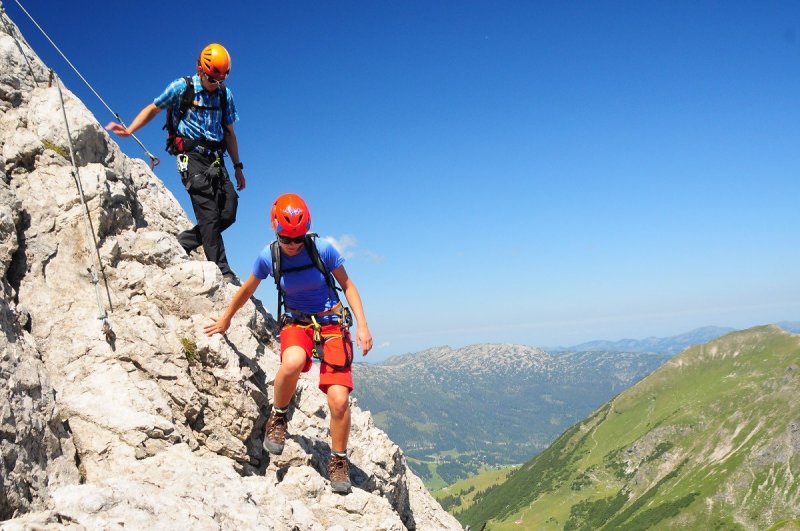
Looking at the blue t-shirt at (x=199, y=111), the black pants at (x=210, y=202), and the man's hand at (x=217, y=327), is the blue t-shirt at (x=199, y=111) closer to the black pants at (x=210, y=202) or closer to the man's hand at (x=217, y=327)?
the black pants at (x=210, y=202)

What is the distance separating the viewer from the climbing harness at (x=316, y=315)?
34.5 ft

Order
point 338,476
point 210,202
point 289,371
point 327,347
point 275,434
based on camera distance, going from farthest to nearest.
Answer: point 210,202 < point 338,476 < point 275,434 < point 327,347 < point 289,371

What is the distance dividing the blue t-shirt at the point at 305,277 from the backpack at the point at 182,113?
5.26 meters

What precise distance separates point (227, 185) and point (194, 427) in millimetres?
7025

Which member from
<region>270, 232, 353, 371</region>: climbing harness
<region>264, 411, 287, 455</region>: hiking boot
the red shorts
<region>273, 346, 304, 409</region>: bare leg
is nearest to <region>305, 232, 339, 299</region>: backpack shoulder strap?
<region>270, 232, 353, 371</region>: climbing harness

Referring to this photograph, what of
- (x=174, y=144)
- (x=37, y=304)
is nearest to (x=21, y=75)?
(x=174, y=144)

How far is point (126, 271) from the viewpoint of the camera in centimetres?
1197

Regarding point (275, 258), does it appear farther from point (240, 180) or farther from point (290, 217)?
point (240, 180)

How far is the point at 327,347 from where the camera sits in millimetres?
10797

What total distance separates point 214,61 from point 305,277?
19.4 feet

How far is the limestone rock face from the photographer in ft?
23.8

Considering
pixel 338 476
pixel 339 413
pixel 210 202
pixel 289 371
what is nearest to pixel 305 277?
pixel 289 371

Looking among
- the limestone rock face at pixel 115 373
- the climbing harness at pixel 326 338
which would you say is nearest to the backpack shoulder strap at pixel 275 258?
the climbing harness at pixel 326 338

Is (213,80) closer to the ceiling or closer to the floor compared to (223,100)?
closer to the ceiling
